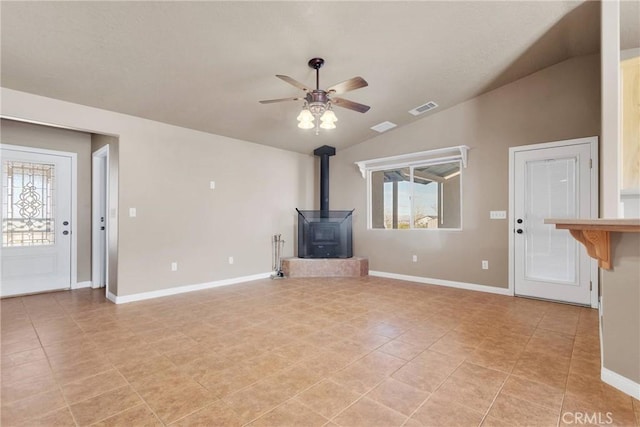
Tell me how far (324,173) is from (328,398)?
4.54m

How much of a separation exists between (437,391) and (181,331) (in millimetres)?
2288

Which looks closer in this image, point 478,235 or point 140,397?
point 140,397

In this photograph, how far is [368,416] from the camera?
1.65 meters

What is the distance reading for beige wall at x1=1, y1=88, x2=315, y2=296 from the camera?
3.84 metres

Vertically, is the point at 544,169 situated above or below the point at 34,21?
below

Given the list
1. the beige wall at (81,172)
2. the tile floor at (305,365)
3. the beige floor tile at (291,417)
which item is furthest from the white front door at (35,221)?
the beige floor tile at (291,417)

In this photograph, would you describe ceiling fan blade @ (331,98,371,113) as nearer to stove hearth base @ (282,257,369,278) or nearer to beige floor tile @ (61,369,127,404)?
beige floor tile @ (61,369,127,404)

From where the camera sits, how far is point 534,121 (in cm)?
402

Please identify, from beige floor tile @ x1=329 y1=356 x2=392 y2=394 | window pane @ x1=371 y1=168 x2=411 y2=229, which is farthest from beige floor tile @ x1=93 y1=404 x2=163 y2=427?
window pane @ x1=371 y1=168 x2=411 y2=229

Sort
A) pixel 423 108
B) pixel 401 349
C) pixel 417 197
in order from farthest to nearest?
pixel 417 197 < pixel 423 108 < pixel 401 349

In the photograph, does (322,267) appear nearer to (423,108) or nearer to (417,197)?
(417,197)

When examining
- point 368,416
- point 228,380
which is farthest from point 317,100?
point 368,416

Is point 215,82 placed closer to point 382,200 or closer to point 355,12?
point 355,12

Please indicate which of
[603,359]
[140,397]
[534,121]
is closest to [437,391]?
[603,359]
